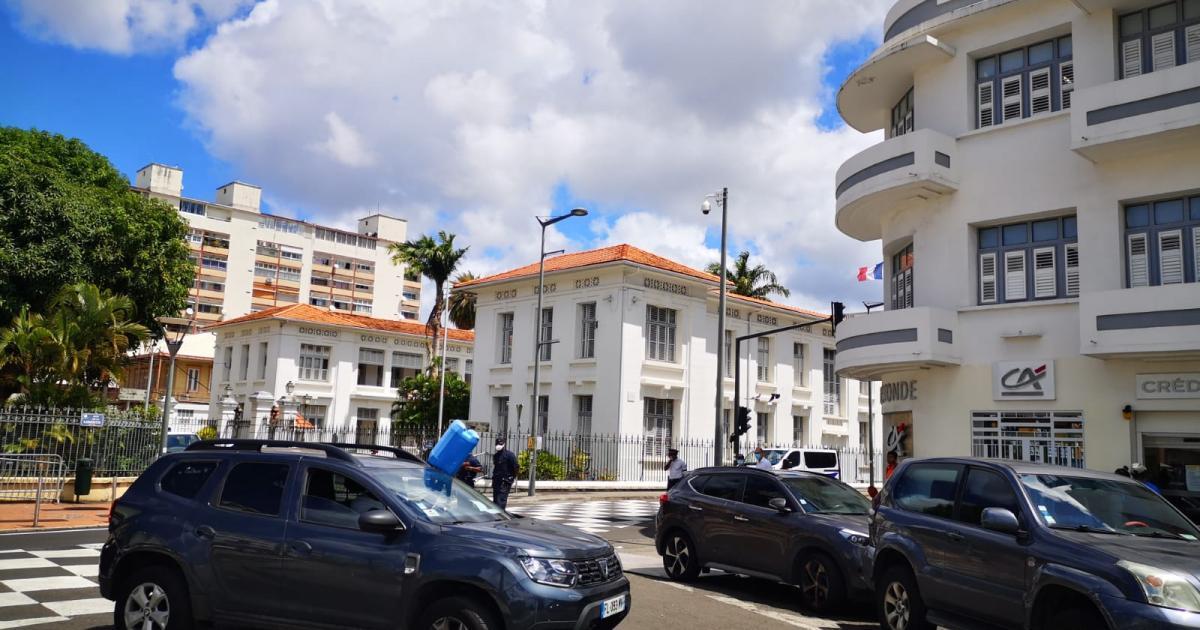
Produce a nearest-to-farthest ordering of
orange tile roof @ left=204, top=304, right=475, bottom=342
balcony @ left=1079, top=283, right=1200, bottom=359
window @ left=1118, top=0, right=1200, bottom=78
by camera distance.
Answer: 1. balcony @ left=1079, top=283, right=1200, bottom=359
2. window @ left=1118, top=0, right=1200, bottom=78
3. orange tile roof @ left=204, top=304, right=475, bottom=342

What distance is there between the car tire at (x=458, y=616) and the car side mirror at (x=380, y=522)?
2.05ft

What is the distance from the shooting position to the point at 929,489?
868 centimetres

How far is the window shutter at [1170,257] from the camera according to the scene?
16688 millimetres

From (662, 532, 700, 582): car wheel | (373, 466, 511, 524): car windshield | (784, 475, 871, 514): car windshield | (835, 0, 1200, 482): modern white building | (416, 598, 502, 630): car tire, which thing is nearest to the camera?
(416, 598, 502, 630): car tire

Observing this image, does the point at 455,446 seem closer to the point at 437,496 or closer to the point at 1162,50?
the point at 437,496

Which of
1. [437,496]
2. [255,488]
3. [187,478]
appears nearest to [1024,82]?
[437,496]

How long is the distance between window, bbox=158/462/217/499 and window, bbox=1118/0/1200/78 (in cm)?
1759

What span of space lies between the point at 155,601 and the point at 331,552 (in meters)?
1.65

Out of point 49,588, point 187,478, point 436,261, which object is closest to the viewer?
point 187,478

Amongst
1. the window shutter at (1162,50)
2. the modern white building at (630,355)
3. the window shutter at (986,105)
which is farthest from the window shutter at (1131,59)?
the modern white building at (630,355)

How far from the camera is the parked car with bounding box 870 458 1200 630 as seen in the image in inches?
246

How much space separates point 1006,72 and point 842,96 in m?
4.21

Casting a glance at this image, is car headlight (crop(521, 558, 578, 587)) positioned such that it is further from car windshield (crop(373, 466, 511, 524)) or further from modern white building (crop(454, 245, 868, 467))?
modern white building (crop(454, 245, 868, 467))

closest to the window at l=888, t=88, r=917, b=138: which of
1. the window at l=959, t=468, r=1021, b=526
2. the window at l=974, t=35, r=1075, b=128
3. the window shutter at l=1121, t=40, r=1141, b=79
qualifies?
the window at l=974, t=35, r=1075, b=128
